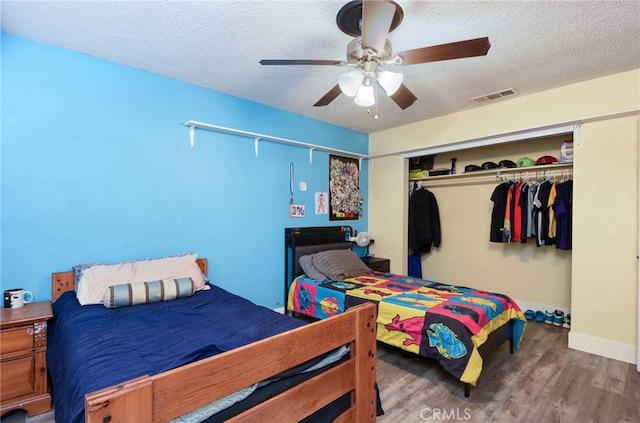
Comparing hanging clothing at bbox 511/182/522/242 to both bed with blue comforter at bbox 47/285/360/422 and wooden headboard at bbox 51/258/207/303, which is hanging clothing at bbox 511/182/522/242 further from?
wooden headboard at bbox 51/258/207/303

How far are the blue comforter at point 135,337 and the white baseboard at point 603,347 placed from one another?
287 centimetres

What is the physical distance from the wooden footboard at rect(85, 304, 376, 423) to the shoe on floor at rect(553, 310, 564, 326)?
3.23m

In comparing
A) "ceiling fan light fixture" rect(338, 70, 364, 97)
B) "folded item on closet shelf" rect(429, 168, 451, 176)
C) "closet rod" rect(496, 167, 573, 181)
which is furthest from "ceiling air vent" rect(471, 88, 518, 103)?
"ceiling fan light fixture" rect(338, 70, 364, 97)

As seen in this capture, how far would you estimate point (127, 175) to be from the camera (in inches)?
101

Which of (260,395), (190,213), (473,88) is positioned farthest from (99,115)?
(473,88)

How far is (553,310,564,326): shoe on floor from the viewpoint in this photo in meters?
3.58

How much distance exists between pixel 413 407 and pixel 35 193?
9.88 ft

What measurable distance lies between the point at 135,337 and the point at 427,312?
193 centimetres

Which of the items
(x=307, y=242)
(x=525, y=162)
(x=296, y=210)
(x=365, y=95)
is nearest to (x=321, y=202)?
(x=296, y=210)

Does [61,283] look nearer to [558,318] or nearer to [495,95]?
[495,95]

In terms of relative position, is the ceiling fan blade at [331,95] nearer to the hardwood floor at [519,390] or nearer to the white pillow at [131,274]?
the white pillow at [131,274]

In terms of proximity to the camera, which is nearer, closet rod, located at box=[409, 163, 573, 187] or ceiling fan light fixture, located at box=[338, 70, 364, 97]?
ceiling fan light fixture, located at box=[338, 70, 364, 97]

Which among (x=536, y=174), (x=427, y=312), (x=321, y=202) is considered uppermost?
(x=536, y=174)

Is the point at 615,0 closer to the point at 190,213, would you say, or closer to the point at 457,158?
the point at 457,158
